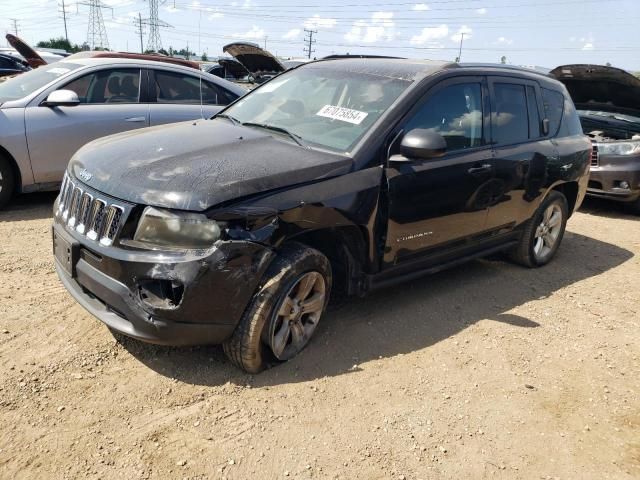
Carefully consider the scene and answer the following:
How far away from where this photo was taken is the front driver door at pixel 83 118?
19.0 ft

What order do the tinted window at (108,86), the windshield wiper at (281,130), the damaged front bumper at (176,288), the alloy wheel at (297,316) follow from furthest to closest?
the tinted window at (108,86) → the windshield wiper at (281,130) → the alloy wheel at (297,316) → the damaged front bumper at (176,288)

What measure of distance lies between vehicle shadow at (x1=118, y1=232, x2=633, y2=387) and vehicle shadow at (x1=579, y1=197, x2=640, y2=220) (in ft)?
8.39

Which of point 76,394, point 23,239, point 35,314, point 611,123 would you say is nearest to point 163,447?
point 76,394

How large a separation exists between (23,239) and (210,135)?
246 cm

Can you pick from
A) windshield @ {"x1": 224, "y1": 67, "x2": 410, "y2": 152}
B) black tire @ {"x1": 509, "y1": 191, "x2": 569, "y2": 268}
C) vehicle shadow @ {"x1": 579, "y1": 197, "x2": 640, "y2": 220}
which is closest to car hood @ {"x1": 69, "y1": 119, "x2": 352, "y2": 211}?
windshield @ {"x1": 224, "y1": 67, "x2": 410, "y2": 152}

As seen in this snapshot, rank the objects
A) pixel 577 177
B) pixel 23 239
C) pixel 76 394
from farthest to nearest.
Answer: pixel 577 177, pixel 23 239, pixel 76 394

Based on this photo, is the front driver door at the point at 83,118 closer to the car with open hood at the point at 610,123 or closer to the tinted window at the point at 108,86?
the tinted window at the point at 108,86

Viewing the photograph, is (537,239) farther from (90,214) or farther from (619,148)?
(90,214)

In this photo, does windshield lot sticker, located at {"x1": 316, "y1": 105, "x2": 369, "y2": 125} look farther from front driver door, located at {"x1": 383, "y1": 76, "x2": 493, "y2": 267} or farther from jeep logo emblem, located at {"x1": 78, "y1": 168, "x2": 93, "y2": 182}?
jeep logo emblem, located at {"x1": 78, "y1": 168, "x2": 93, "y2": 182}

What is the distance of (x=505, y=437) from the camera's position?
113 inches

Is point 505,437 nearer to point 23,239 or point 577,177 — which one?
point 577,177

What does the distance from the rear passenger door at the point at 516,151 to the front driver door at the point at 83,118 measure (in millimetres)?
4018

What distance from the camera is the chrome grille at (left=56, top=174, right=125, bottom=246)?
2.85m

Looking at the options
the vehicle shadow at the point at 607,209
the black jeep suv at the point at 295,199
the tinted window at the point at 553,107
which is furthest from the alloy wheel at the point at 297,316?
the vehicle shadow at the point at 607,209
